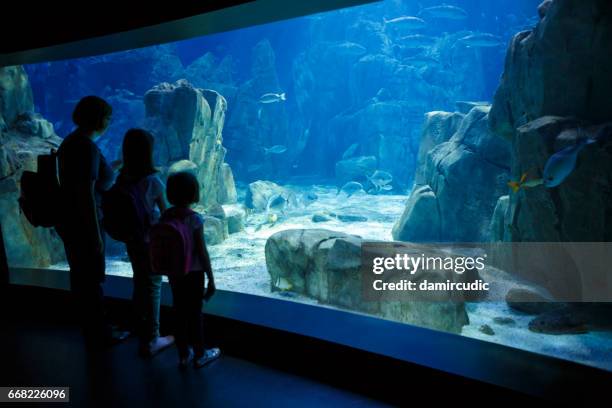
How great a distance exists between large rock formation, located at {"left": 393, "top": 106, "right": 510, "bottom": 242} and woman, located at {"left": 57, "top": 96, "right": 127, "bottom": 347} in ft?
27.1

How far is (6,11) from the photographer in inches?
118

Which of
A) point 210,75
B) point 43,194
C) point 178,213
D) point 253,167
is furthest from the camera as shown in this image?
point 210,75

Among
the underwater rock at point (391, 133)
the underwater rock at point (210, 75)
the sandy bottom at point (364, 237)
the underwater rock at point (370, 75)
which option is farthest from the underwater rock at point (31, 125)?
the underwater rock at point (370, 75)

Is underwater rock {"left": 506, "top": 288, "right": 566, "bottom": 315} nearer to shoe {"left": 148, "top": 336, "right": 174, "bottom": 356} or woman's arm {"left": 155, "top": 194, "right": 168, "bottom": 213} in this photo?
shoe {"left": 148, "top": 336, "right": 174, "bottom": 356}

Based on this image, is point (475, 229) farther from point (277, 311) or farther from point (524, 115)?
point (277, 311)

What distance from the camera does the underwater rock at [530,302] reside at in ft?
16.4

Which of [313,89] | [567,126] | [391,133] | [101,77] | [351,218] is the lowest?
[351,218]

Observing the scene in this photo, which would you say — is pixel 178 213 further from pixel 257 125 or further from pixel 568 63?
pixel 257 125

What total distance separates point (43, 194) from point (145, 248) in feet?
2.98

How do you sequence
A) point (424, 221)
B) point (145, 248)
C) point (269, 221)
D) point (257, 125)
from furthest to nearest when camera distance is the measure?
point (257, 125)
point (269, 221)
point (424, 221)
point (145, 248)

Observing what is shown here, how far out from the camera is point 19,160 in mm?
6992

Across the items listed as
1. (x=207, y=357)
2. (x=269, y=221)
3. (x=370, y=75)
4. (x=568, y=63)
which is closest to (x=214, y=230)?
(x=269, y=221)

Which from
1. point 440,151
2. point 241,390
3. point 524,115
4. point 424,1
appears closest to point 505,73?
point 524,115

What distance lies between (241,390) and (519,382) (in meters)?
1.42
